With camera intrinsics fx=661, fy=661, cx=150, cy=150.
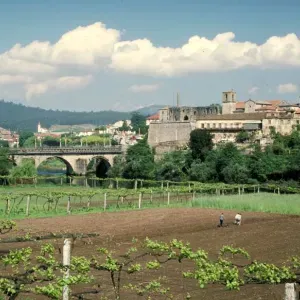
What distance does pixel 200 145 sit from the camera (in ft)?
287

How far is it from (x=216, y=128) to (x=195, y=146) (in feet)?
61.3

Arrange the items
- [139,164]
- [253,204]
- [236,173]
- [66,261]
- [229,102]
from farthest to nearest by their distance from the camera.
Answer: [229,102] < [139,164] < [236,173] < [253,204] < [66,261]

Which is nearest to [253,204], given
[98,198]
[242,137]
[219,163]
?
[98,198]

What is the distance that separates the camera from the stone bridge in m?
101


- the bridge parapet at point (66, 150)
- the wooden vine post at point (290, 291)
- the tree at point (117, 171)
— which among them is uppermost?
the bridge parapet at point (66, 150)

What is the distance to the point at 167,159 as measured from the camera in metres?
88.8

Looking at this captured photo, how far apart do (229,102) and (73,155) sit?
1302 inches

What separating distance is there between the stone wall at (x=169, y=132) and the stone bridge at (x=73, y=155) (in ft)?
17.9

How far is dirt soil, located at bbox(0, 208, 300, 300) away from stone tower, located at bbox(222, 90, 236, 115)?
75.4 m

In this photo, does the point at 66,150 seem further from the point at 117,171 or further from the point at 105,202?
the point at 105,202

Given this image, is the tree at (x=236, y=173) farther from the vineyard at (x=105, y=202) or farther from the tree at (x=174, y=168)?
the tree at (x=174, y=168)

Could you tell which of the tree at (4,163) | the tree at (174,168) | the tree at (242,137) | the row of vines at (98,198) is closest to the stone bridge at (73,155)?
the tree at (4,163)

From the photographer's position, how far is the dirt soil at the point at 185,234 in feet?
66.4

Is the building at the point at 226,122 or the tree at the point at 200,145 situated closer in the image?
the tree at the point at 200,145
